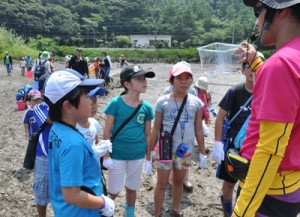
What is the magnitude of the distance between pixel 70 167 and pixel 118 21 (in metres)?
114

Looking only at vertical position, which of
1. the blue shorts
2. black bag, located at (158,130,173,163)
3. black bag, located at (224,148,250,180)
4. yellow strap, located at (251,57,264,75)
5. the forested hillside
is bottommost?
the blue shorts

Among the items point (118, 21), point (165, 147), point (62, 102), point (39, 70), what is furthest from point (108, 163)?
point (118, 21)

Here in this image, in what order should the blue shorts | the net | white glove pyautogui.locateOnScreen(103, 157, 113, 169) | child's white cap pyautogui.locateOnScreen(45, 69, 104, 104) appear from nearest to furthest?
child's white cap pyautogui.locateOnScreen(45, 69, 104, 104), the blue shorts, white glove pyautogui.locateOnScreen(103, 157, 113, 169), the net

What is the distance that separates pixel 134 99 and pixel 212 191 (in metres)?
2.18

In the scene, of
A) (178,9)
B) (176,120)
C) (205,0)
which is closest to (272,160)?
(176,120)

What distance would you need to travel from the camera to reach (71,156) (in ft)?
6.12

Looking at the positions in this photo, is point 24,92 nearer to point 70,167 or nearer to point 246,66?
point 246,66

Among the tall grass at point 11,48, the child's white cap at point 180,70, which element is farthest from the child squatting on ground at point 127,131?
the tall grass at point 11,48

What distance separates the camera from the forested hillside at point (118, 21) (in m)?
77.6

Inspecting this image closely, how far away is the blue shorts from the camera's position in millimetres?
3230

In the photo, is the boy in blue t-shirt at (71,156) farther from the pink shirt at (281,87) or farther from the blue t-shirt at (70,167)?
the pink shirt at (281,87)

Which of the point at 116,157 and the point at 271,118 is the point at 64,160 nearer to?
the point at 271,118

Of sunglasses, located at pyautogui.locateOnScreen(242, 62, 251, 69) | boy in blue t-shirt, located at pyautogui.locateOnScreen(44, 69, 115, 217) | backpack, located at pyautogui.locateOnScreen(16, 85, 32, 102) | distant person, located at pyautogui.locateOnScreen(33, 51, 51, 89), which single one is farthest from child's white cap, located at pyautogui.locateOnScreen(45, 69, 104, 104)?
distant person, located at pyautogui.locateOnScreen(33, 51, 51, 89)

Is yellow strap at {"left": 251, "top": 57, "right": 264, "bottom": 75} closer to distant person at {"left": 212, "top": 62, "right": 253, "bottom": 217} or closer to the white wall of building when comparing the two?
distant person at {"left": 212, "top": 62, "right": 253, "bottom": 217}
